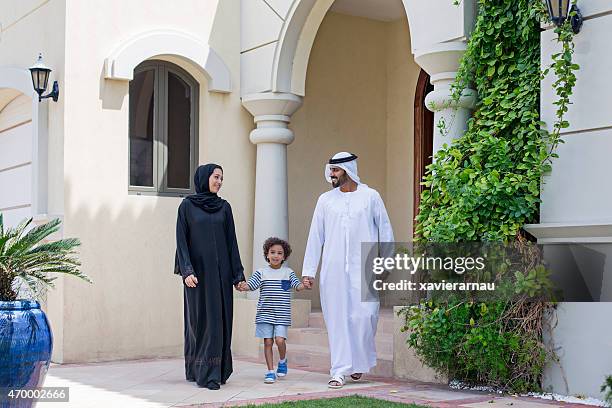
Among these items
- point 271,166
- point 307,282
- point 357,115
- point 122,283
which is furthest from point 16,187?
point 307,282

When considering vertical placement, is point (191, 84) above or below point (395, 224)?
above

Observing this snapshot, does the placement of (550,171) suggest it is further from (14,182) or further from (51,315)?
(14,182)

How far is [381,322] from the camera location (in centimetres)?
885

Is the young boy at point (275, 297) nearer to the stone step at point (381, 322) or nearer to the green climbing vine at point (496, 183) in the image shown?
the green climbing vine at point (496, 183)

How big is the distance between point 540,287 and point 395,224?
4.81 meters

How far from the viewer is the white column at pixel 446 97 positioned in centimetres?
742

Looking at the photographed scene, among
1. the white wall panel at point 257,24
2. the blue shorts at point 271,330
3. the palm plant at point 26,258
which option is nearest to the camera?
the palm plant at point 26,258

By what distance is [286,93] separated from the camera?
31.8ft

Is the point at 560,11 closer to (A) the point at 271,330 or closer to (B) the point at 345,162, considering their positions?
(B) the point at 345,162

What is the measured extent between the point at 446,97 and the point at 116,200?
12.2ft

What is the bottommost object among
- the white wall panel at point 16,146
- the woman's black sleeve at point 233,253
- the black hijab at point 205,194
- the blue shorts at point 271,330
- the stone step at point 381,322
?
the stone step at point 381,322

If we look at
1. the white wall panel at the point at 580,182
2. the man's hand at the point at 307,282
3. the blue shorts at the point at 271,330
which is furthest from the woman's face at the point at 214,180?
the white wall panel at the point at 580,182

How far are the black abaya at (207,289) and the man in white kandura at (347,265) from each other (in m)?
0.69

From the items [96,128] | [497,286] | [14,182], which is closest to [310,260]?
[497,286]
